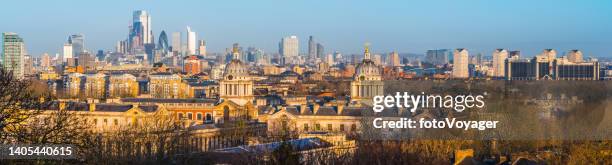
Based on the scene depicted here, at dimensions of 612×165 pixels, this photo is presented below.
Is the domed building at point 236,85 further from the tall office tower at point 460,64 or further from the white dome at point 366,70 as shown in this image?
the tall office tower at point 460,64

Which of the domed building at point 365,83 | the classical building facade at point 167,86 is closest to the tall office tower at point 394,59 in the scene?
the classical building facade at point 167,86

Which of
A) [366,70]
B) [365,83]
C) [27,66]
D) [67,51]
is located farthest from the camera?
[67,51]

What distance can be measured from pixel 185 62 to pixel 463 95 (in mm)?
137117

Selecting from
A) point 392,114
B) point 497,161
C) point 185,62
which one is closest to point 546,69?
point 392,114

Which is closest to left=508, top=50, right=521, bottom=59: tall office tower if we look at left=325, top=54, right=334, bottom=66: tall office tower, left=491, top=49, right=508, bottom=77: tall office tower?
left=491, top=49, right=508, bottom=77: tall office tower

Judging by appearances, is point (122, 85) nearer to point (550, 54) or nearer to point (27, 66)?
point (550, 54)

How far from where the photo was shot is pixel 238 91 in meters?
54.2

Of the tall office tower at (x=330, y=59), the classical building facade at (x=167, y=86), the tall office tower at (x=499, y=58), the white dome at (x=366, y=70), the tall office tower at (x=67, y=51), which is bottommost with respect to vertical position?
the classical building facade at (x=167, y=86)

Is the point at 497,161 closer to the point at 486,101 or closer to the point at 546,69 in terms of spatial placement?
the point at 486,101

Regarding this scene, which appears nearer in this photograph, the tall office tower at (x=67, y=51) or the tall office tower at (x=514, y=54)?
the tall office tower at (x=514, y=54)

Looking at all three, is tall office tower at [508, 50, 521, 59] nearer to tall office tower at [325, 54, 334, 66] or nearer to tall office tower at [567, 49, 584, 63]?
tall office tower at [567, 49, 584, 63]

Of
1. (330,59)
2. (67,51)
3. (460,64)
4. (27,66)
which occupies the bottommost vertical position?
(27,66)

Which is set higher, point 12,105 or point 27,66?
point 27,66

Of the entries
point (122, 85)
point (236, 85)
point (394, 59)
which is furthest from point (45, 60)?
point (236, 85)
